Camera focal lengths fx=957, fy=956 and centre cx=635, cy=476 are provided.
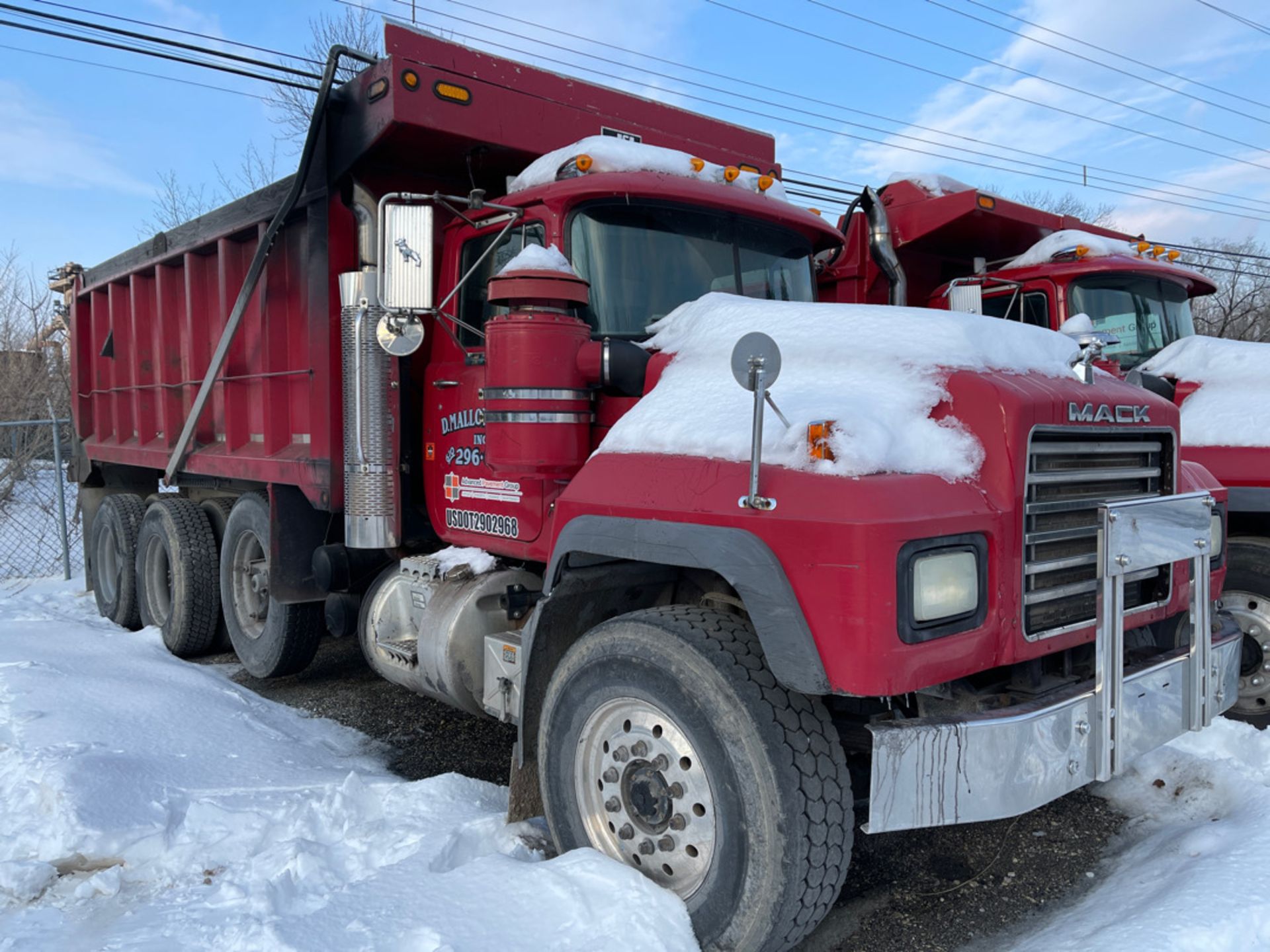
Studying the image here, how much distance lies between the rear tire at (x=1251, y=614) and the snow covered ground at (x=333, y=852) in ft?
1.70

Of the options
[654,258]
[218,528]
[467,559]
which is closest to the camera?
[654,258]

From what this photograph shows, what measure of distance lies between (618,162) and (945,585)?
2400mm

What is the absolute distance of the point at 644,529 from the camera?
9.73ft

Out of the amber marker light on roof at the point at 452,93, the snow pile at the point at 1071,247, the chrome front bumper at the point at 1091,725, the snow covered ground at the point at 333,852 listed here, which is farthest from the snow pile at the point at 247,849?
the snow pile at the point at 1071,247

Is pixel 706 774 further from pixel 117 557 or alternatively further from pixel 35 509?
pixel 35 509

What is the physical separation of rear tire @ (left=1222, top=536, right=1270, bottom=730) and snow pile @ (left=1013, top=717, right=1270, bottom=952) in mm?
438

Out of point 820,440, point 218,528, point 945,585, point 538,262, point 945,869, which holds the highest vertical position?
point 538,262

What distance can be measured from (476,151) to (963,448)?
3155 millimetres

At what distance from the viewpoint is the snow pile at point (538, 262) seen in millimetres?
3572

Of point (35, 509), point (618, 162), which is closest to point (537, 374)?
point (618, 162)

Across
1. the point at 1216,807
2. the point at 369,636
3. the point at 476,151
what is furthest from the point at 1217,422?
the point at 369,636

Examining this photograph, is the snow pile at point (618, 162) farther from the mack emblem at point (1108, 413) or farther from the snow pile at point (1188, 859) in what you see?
the snow pile at point (1188, 859)

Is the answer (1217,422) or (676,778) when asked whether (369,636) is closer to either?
(676,778)

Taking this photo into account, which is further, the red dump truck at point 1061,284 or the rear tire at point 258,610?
the rear tire at point 258,610
